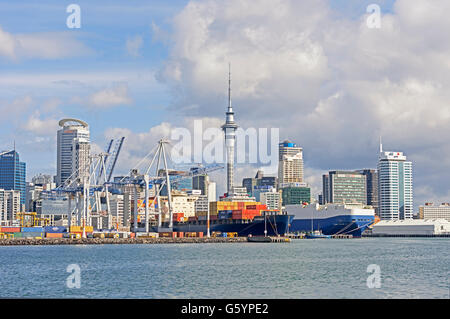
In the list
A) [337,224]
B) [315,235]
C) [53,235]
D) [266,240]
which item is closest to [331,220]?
[337,224]

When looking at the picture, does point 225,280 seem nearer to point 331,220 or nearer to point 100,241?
point 100,241

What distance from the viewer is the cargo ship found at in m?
192

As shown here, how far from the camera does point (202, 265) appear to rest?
2650 inches

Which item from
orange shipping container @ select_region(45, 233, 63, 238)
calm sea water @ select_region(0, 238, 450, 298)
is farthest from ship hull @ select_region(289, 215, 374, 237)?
calm sea water @ select_region(0, 238, 450, 298)

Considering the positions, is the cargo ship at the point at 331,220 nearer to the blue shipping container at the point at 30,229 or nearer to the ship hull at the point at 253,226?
the ship hull at the point at 253,226

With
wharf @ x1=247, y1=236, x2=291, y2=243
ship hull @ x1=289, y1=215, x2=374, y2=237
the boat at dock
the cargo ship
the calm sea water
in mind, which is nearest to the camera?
the calm sea water

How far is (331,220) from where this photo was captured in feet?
629

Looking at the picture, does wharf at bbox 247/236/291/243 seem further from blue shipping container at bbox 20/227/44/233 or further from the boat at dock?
blue shipping container at bbox 20/227/44/233

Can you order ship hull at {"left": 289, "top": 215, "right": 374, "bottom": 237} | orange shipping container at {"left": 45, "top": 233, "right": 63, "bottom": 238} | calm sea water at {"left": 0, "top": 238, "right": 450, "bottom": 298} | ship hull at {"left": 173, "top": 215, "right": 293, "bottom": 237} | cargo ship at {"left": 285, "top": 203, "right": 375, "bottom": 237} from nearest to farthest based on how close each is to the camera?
calm sea water at {"left": 0, "top": 238, "right": 450, "bottom": 298}, orange shipping container at {"left": 45, "top": 233, "right": 63, "bottom": 238}, ship hull at {"left": 173, "top": 215, "right": 293, "bottom": 237}, ship hull at {"left": 289, "top": 215, "right": 374, "bottom": 237}, cargo ship at {"left": 285, "top": 203, "right": 375, "bottom": 237}

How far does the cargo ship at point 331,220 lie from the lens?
629 feet

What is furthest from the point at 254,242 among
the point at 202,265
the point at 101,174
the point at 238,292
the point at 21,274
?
the point at 238,292

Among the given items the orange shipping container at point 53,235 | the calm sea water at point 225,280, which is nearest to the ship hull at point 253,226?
the orange shipping container at point 53,235

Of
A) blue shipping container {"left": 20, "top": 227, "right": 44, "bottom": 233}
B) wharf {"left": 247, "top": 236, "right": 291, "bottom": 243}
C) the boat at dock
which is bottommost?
the boat at dock
